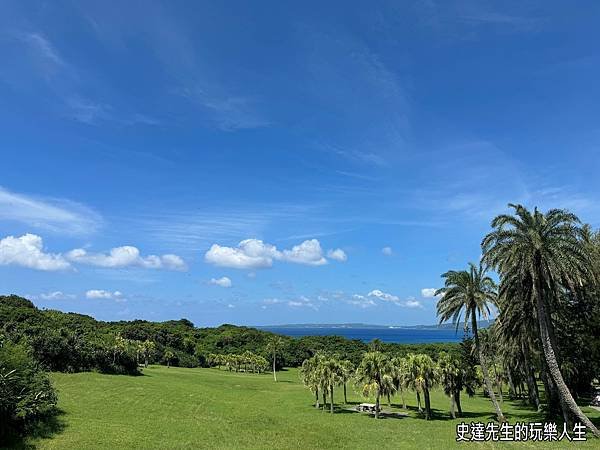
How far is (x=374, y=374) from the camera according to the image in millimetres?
55594

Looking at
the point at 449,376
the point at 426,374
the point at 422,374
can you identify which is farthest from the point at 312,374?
the point at 449,376

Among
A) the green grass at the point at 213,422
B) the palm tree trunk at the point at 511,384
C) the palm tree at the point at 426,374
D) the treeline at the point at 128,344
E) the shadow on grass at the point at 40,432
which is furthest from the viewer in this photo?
the palm tree trunk at the point at 511,384

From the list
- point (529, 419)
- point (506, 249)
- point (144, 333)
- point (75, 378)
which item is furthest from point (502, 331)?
point (144, 333)

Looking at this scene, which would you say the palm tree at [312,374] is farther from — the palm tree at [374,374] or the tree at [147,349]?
the tree at [147,349]

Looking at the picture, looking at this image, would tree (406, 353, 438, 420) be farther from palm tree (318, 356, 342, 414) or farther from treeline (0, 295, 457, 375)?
treeline (0, 295, 457, 375)

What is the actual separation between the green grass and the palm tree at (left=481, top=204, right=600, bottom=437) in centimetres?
753

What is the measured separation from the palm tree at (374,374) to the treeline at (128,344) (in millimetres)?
44153

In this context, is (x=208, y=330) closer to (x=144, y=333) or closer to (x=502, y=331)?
(x=144, y=333)

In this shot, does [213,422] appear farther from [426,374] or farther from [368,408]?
[426,374]

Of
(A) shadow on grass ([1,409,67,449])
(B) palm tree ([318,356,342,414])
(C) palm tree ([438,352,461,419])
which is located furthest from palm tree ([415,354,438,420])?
(A) shadow on grass ([1,409,67,449])

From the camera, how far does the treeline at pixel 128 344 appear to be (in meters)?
75.7

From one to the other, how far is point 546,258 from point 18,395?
44006mm

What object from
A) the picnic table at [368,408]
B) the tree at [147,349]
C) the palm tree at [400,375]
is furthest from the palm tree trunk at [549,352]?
the tree at [147,349]

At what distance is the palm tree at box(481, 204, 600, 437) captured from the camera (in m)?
38.2
